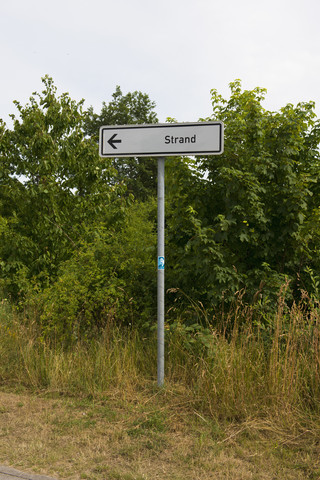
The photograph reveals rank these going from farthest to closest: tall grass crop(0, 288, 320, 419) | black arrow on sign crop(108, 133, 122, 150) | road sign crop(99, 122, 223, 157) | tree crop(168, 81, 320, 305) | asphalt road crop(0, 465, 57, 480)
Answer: tree crop(168, 81, 320, 305) < black arrow on sign crop(108, 133, 122, 150) < road sign crop(99, 122, 223, 157) < tall grass crop(0, 288, 320, 419) < asphalt road crop(0, 465, 57, 480)

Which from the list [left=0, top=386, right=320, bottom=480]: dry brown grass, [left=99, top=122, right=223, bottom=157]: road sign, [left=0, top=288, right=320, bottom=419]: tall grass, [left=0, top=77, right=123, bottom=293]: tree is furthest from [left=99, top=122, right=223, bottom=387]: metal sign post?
A: [left=0, top=77, right=123, bottom=293]: tree

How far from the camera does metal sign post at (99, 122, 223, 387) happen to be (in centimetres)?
430

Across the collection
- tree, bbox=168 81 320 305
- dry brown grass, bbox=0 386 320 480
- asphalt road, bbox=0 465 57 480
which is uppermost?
tree, bbox=168 81 320 305

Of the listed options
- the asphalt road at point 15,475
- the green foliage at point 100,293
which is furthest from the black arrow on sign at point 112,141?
the asphalt road at point 15,475

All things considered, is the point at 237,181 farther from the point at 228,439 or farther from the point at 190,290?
the point at 228,439

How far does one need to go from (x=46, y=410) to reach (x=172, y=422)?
1230mm

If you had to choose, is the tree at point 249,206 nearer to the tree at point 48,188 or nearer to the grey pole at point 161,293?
the grey pole at point 161,293

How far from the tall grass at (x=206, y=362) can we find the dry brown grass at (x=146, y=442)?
0.23m

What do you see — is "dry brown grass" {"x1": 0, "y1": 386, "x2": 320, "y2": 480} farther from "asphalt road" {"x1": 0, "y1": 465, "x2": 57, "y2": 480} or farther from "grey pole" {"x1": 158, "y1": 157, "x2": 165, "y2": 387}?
"grey pole" {"x1": 158, "y1": 157, "x2": 165, "y2": 387}

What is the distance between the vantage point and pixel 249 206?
5.12 m

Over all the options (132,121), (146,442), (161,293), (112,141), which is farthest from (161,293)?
(132,121)

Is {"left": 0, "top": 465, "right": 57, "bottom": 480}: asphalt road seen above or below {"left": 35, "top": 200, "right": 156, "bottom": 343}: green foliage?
below

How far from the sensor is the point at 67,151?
7926mm

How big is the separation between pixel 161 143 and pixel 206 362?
2284 mm
